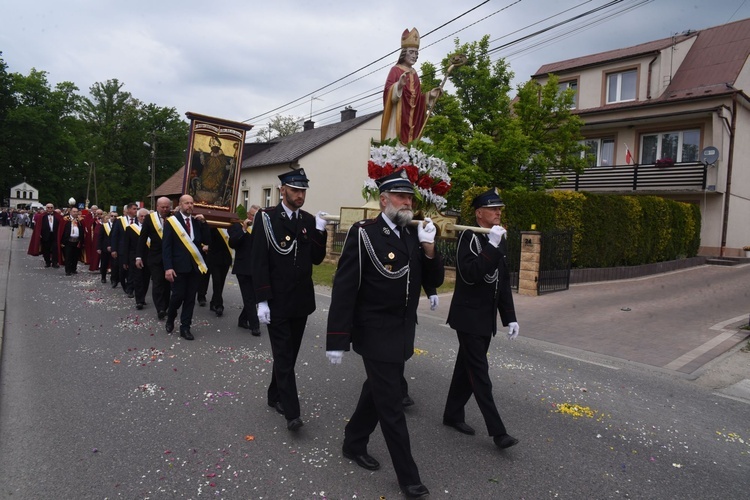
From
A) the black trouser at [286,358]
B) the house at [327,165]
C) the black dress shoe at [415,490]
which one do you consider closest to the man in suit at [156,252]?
the black trouser at [286,358]

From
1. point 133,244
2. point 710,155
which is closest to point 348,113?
point 710,155

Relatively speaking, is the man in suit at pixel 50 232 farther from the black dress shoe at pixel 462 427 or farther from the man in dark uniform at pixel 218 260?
the black dress shoe at pixel 462 427

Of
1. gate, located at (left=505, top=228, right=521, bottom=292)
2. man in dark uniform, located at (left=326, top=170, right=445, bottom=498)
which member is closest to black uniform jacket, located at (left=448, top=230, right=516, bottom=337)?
man in dark uniform, located at (left=326, top=170, right=445, bottom=498)

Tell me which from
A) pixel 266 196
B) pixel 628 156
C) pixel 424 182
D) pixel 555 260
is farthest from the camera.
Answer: pixel 266 196

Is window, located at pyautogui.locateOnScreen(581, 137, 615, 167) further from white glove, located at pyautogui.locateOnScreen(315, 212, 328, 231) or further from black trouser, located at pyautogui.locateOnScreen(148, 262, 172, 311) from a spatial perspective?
white glove, located at pyautogui.locateOnScreen(315, 212, 328, 231)

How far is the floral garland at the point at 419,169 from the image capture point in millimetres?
4633

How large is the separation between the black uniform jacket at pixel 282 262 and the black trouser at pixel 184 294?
3245 mm

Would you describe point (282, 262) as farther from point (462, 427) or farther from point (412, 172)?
point (462, 427)

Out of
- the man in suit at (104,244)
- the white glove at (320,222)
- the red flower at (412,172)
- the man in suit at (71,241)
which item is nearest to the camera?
the white glove at (320,222)

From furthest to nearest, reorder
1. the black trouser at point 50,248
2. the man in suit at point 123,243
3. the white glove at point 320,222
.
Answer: the black trouser at point 50,248, the man in suit at point 123,243, the white glove at point 320,222

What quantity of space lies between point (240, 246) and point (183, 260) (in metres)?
0.79

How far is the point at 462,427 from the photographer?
4199mm

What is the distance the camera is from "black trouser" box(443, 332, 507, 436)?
12.5 ft

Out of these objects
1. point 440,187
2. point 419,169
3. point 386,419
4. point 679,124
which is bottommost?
point 386,419
